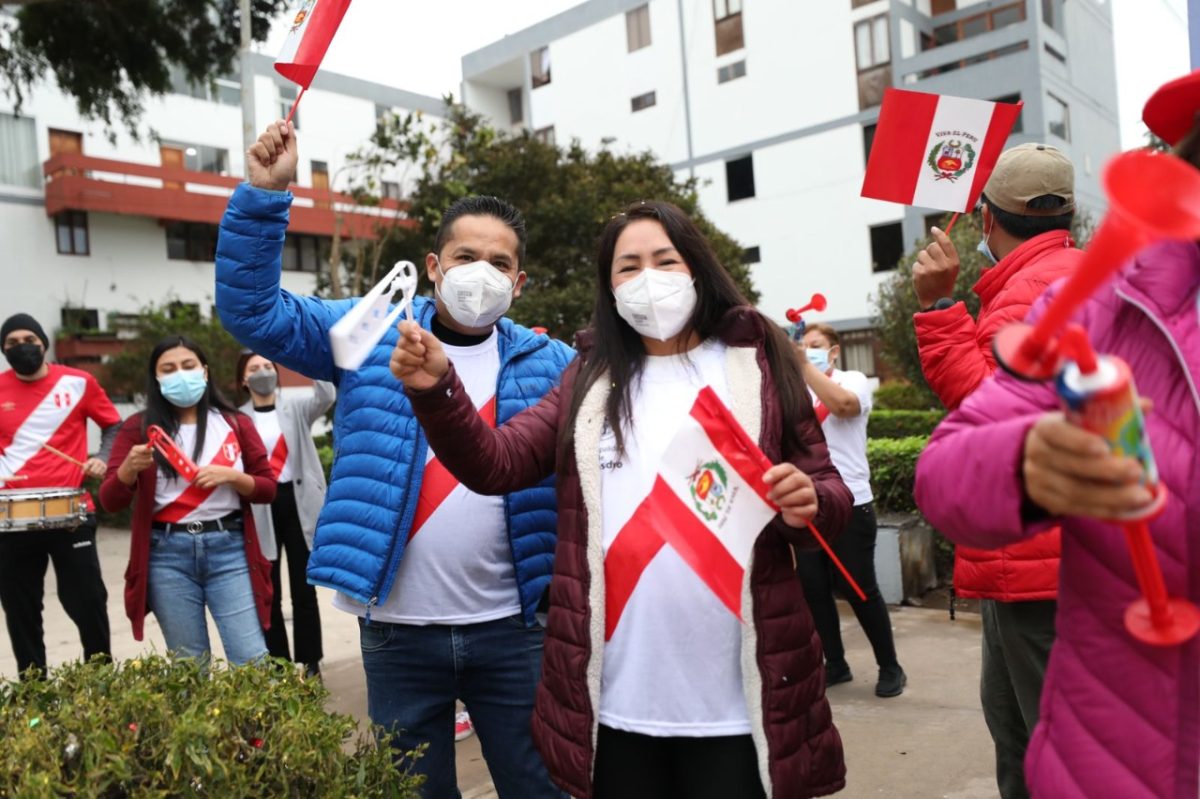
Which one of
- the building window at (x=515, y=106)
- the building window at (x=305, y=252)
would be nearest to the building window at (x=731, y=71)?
the building window at (x=515, y=106)

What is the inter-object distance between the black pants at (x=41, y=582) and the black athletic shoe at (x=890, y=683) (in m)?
4.03

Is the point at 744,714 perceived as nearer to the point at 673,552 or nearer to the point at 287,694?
the point at 673,552

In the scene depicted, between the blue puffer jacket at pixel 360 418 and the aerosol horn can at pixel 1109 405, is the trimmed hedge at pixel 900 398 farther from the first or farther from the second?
the aerosol horn can at pixel 1109 405

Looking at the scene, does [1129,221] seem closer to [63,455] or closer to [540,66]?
[63,455]

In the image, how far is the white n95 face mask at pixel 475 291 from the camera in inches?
98.8

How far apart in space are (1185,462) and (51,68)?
12.8m

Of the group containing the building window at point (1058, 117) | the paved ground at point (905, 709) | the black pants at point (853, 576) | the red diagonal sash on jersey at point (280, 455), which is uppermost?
the building window at point (1058, 117)

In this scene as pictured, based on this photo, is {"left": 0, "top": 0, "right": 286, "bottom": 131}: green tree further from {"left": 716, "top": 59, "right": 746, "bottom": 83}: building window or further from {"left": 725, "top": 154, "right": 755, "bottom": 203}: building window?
{"left": 716, "top": 59, "right": 746, "bottom": 83}: building window

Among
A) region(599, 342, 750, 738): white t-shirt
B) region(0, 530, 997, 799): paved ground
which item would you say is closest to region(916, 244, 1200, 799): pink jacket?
region(599, 342, 750, 738): white t-shirt

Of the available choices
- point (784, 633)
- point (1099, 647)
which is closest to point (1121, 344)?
point (1099, 647)

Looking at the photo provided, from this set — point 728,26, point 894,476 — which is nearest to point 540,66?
point 728,26

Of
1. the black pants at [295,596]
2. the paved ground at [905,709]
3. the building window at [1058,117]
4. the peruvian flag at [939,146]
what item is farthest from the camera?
the building window at [1058,117]

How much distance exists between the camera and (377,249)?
50.5 ft

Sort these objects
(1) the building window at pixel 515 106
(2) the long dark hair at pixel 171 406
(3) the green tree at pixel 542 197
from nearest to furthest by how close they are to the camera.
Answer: (2) the long dark hair at pixel 171 406, (3) the green tree at pixel 542 197, (1) the building window at pixel 515 106
